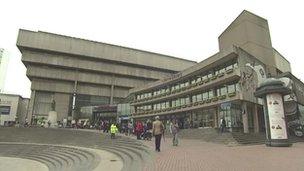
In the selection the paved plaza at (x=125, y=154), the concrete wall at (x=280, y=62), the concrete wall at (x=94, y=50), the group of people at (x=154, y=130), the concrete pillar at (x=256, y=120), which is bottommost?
the paved plaza at (x=125, y=154)

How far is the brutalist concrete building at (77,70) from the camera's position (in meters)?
65.8

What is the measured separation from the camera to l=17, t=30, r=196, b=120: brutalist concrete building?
65812 mm

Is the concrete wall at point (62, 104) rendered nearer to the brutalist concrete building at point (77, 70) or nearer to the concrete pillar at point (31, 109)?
the brutalist concrete building at point (77, 70)

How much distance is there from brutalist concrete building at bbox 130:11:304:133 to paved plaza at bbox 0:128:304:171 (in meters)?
9.73

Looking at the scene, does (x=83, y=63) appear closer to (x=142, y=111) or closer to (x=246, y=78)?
(x=142, y=111)

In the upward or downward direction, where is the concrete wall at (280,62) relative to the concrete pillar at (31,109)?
upward

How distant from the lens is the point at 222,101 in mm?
33562

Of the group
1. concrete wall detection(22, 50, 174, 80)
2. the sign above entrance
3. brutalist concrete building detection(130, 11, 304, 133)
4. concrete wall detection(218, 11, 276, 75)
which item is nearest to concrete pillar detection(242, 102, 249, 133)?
brutalist concrete building detection(130, 11, 304, 133)

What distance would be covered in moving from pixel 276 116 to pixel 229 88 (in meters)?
16.5

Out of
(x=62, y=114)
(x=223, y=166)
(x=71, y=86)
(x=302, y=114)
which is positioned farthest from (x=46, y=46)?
A: (x=223, y=166)

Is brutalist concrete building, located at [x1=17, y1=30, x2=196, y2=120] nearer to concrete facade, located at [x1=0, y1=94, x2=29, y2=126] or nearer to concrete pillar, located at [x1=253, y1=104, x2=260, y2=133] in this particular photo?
concrete facade, located at [x1=0, y1=94, x2=29, y2=126]

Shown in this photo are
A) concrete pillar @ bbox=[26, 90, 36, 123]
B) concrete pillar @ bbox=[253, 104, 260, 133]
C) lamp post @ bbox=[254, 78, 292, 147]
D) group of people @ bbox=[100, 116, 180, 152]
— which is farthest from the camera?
concrete pillar @ bbox=[26, 90, 36, 123]

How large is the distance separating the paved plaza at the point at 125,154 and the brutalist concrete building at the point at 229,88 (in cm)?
973

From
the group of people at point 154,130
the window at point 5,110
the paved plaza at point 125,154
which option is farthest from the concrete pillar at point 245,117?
the window at point 5,110
